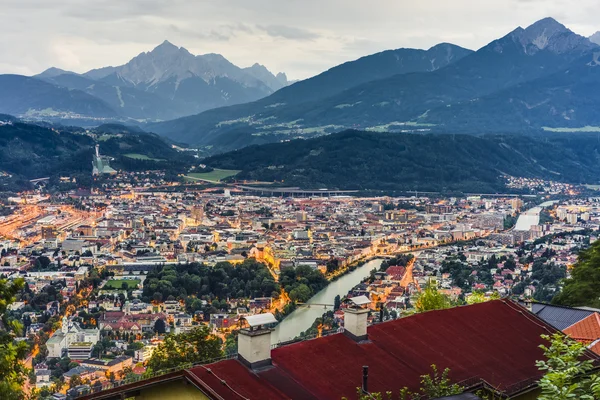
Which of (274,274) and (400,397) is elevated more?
(400,397)

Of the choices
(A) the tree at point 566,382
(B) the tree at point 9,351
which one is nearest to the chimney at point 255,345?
(B) the tree at point 9,351

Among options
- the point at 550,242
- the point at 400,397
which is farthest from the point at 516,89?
the point at 400,397

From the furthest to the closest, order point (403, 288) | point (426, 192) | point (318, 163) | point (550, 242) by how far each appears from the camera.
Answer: point (318, 163), point (426, 192), point (550, 242), point (403, 288)

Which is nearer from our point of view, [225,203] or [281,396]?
[281,396]

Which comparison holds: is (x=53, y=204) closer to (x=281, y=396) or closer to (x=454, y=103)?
(x=281, y=396)

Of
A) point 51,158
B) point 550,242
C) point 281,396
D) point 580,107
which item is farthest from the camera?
point 580,107

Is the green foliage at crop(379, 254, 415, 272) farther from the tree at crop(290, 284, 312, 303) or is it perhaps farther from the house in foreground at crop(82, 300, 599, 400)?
the house in foreground at crop(82, 300, 599, 400)

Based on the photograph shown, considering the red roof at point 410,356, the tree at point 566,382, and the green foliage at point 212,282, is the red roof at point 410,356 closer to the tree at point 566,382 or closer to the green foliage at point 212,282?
the tree at point 566,382

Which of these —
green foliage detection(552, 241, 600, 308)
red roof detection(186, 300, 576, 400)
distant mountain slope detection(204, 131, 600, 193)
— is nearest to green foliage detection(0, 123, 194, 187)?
distant mountain slope detection(204, 131, 600, 193)
